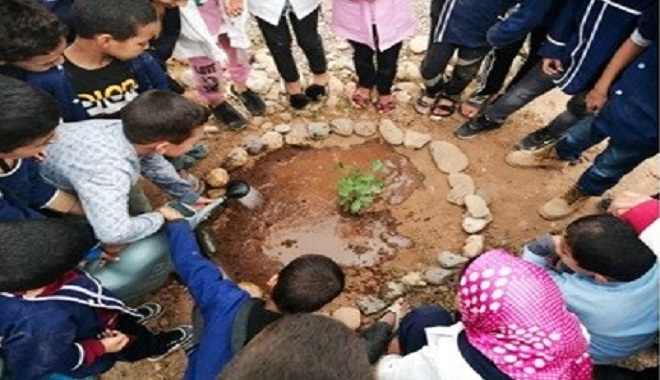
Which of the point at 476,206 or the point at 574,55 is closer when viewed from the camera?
the point at 574,55

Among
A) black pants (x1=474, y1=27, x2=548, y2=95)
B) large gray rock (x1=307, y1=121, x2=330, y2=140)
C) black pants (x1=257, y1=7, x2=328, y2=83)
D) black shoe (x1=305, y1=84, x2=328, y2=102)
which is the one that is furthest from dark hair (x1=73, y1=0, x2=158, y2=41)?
black pants (x1=474, y1=27, x2=548, y2=95)

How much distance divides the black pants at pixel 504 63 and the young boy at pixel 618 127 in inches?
18.0

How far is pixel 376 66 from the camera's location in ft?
13.3

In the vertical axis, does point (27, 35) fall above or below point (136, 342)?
above

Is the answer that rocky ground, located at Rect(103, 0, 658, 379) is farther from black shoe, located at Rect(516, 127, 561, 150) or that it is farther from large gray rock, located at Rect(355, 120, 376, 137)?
black shoe, located at Rect(516, 127, 561, 150)

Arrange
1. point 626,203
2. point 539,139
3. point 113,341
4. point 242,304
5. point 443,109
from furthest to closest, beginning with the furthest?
1. point 443,109
2. point 539,139
3. point 626,203
4. point 113,341
5. point 242,304

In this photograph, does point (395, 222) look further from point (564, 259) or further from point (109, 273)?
point (109, 273)

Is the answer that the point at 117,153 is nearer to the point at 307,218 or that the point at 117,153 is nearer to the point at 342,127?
the point at 307,218

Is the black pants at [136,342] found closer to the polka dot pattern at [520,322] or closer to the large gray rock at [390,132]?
the polka dot pattern at [520,322]

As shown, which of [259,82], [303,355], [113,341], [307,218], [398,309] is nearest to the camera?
[303,355]

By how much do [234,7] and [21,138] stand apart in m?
1.57

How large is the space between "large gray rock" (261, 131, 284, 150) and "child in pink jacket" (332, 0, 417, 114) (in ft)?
2.08

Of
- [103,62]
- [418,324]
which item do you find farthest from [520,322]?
[103,62]

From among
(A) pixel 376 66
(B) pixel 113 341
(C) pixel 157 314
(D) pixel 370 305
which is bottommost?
(C) pixel 157 314
